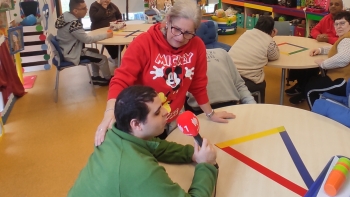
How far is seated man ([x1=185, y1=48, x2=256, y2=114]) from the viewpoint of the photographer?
2.27 metres

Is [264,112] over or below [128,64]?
below

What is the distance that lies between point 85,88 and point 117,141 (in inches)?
134

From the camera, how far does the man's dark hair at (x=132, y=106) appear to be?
109 centimetres

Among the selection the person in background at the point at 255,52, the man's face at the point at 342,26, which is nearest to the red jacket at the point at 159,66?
the person in background at the point at 255,52

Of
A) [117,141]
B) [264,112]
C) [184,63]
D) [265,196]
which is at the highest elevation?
[184,63]

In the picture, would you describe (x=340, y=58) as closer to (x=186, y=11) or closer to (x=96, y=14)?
(x=186, y=11)

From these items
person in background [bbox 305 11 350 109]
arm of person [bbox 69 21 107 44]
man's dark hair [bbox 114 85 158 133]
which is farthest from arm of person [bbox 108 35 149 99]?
arm of person [bbox 69 21 107 44]

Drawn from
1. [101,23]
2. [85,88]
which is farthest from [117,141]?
[101,23]

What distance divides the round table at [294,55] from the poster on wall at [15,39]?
2805 millimetres

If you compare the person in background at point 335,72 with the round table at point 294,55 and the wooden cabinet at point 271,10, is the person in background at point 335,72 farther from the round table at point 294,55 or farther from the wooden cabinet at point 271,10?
the wooden cabinet at point 271,10

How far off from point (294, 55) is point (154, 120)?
7.37 ft

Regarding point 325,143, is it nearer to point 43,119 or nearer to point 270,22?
point 270,22

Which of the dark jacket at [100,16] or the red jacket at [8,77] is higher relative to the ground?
the dark jacket at [100,16]

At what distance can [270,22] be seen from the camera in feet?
9.25
